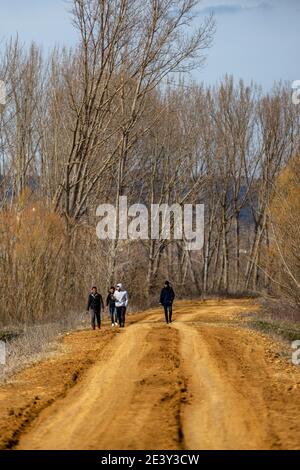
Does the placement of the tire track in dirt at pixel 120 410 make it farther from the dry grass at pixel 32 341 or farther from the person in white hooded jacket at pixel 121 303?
the person in white hooded jacket at pixel 121 303

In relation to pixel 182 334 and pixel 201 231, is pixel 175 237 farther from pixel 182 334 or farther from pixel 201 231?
pixel 182 334

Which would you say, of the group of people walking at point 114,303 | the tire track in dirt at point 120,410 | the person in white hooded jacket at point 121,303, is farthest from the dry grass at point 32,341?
the tire track in dirt at point 120,410

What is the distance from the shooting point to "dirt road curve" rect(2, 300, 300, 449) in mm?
8969

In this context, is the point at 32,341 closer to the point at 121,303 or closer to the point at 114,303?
the point at 121,303

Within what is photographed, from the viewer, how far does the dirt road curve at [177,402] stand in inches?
353

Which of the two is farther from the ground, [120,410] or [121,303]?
[120,410]

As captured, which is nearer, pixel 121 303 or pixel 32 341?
pixel 32 341

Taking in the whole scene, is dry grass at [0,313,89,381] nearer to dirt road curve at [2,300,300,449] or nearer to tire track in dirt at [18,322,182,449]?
dirt road curve at [2,300,300,449]

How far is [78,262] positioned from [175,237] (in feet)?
71.8

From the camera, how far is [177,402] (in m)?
11.6

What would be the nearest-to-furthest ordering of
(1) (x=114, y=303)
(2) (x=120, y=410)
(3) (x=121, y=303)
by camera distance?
(2) (x=120, y=410) → (3) (x=121, y=303) → (1) (x=114, y=303)

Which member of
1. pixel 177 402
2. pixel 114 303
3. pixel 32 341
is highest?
pixel 177 402

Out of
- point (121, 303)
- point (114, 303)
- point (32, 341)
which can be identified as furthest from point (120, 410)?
point (114, 303)

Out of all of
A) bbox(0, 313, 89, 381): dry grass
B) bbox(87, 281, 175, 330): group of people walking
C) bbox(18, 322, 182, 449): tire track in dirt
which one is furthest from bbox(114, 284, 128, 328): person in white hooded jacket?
bbox(18, 322, 182, 449): tire track in dirt
